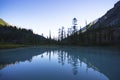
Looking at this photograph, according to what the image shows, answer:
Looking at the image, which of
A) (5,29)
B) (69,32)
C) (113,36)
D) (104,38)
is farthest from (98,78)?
(5,29)

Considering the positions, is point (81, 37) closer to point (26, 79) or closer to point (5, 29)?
point (26, 79)

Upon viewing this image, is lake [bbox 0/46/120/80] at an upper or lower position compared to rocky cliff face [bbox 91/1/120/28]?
lower

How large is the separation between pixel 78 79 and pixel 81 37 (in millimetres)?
59326

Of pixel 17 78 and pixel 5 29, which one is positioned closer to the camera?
pixel 17 78

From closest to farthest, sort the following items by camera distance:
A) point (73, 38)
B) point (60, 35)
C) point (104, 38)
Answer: point (104, 38) → point (73, 38) → point (60, 35)

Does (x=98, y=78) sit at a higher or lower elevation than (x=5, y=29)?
lower

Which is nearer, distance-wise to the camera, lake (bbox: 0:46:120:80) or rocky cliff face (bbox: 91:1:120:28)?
lake (bbox: 0:46:120:80)

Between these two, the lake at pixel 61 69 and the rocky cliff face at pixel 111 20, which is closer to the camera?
the lake at pixel 61 69

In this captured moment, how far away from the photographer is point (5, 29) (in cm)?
11131

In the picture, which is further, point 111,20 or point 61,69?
point 111,20

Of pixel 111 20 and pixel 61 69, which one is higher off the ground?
pixel 111 20

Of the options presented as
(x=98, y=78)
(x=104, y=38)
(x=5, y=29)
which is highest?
(x=5, y=29)

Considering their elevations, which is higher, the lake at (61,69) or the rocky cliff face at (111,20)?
the rocky cliff face at (111,20)

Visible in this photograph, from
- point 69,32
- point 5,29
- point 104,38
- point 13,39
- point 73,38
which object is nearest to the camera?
point 104,38
